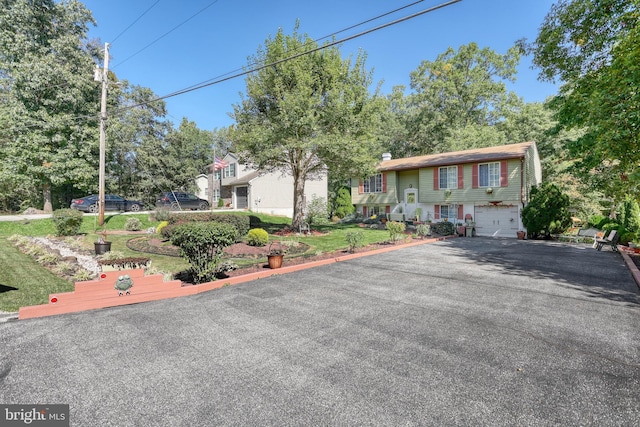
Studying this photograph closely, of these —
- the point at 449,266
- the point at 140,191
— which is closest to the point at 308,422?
the point at 449,266

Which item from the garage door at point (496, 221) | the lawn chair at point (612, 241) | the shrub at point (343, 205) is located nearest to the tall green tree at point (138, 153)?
the shrub at point (343, 205)

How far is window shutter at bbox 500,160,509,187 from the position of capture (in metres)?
19.4

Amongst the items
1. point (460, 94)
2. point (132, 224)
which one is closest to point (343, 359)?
point (132, 224)

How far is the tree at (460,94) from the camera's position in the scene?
33594mm

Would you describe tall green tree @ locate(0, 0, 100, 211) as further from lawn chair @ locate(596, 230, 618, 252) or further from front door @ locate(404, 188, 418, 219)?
lawn chair @ locate(596, 230, 618, 252)

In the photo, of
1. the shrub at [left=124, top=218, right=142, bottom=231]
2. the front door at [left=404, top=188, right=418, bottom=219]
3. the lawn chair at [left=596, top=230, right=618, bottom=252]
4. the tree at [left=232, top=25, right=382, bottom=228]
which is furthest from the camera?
the front door at [left=404, top=188, right=418, bottom=219]

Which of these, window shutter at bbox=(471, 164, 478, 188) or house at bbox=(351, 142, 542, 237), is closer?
house at bbox=(351, 142, 542, 237)

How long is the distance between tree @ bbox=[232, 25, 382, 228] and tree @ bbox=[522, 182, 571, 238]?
9965 mm

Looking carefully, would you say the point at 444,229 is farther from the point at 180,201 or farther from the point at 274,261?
the point at 180,201

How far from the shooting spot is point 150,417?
271 centimetres

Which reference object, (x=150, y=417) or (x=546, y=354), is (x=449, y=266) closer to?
(x=546, y=354)

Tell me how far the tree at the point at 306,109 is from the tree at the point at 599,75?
8.63 meters

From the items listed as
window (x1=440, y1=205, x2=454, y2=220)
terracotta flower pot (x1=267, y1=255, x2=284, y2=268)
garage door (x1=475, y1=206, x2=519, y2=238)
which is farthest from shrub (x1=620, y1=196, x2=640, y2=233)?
terracotta flower pot (x1=267, y1=255, x2=284, y2=268)

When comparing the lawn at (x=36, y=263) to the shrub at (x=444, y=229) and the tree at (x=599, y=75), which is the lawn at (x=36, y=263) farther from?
the tree at (x=599, y=75)
